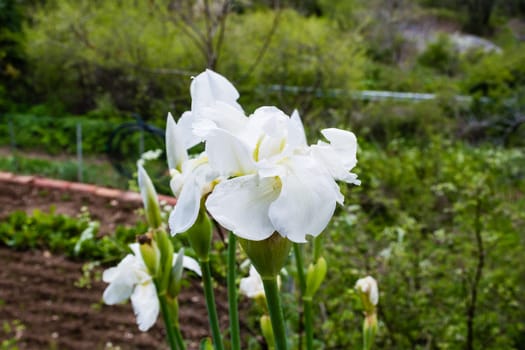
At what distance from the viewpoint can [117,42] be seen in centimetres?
649

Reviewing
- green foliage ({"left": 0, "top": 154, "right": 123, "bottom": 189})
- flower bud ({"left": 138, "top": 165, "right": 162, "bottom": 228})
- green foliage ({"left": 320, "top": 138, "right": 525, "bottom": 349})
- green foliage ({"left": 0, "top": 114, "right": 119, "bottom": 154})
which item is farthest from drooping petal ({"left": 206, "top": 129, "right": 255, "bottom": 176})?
green foliage ({"left": 0, "top": 114, "right": 119, "bottom": 154})

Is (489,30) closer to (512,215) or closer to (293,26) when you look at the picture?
(293,26)

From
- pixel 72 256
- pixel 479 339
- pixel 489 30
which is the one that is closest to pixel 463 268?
pixel 479 339

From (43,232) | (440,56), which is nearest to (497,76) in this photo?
(440,56)

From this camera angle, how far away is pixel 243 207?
0.42 metres

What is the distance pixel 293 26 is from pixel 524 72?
4.43m

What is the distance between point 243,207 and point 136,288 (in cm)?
42

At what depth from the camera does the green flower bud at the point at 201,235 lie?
1.96 feet

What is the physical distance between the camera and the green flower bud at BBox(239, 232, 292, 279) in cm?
44

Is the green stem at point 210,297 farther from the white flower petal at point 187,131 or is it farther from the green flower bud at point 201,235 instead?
the white flower petal at point 187,131

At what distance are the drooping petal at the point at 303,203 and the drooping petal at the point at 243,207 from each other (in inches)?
0.5

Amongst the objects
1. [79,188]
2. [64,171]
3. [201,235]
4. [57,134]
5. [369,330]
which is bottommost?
[57,134]

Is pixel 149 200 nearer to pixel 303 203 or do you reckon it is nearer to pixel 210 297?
pixel 210 297

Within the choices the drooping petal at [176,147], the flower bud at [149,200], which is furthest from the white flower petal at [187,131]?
the flower bud at [149,200]
